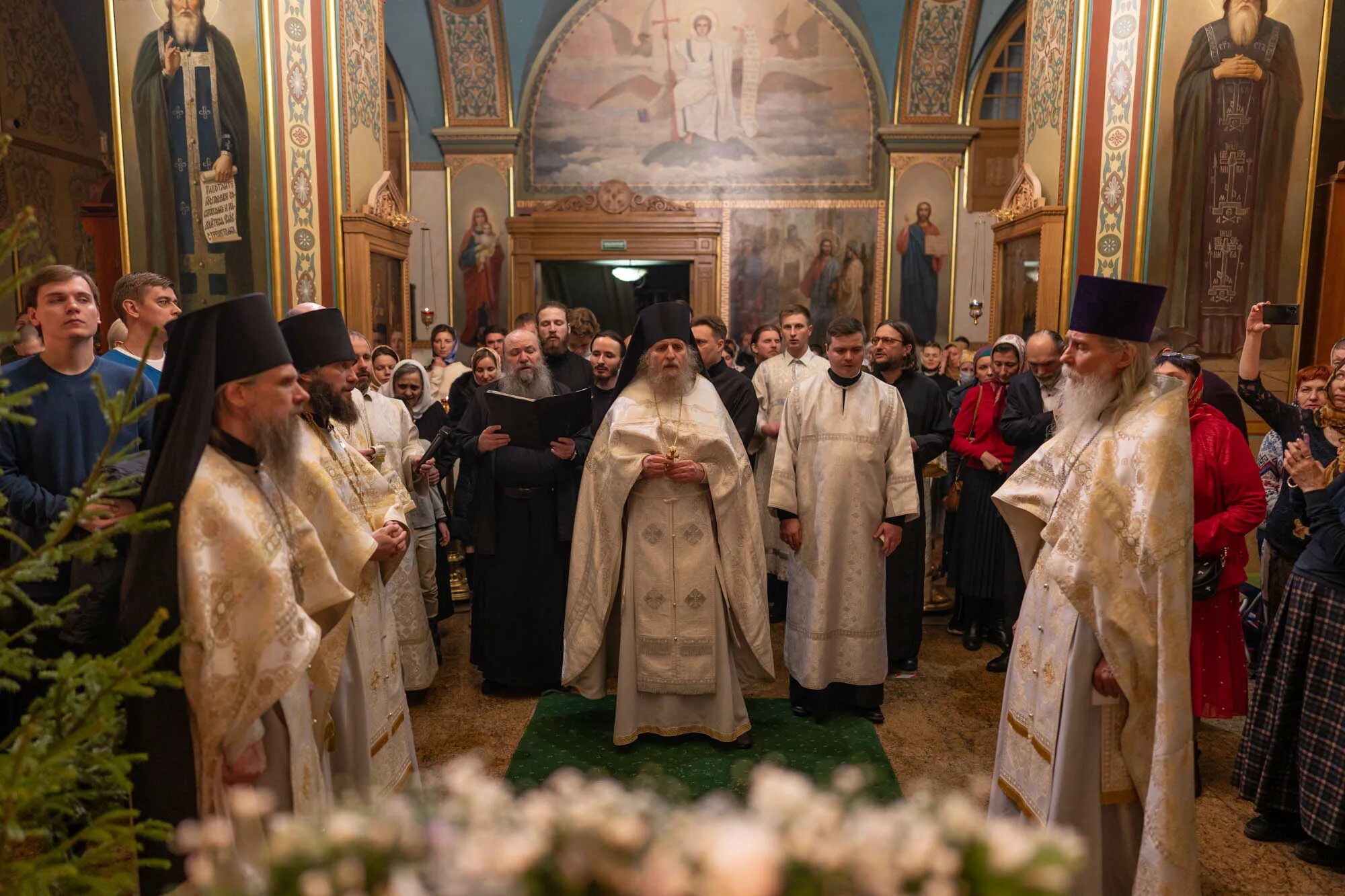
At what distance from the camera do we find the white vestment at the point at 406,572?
4492 millimetres

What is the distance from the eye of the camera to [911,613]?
16.7 ft

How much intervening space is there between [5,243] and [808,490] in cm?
340

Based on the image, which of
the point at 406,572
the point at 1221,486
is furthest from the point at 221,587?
the point at 1221,486

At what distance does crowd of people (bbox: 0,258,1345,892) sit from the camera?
2.12m

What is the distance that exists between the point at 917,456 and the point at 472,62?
1132 cm

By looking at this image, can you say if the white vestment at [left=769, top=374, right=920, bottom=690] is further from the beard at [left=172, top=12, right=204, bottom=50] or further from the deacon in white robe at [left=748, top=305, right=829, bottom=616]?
the beard at [left=172, top=12, right=204, bottom=50]

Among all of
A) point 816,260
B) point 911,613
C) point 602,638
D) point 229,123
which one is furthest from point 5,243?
point 816,260

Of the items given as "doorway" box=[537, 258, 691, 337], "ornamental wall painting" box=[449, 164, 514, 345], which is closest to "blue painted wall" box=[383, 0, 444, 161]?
"ornamental wall painting" box=[449, 164, 514, 345]

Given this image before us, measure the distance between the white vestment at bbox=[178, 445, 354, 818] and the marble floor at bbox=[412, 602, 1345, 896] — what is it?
1989mm

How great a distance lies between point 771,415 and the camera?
6.26 m

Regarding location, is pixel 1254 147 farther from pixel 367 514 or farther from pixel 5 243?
pixel 5 243

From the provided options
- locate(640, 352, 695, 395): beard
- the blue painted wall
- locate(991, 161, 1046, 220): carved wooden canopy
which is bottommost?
locate(640, 352, 695, 395): beard

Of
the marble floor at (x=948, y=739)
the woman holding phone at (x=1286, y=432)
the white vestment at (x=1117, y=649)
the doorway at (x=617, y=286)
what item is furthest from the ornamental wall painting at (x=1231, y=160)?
the doorway at (x=617, y=286)

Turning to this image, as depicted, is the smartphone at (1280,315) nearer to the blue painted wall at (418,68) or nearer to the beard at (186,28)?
the beard at (186,28)
